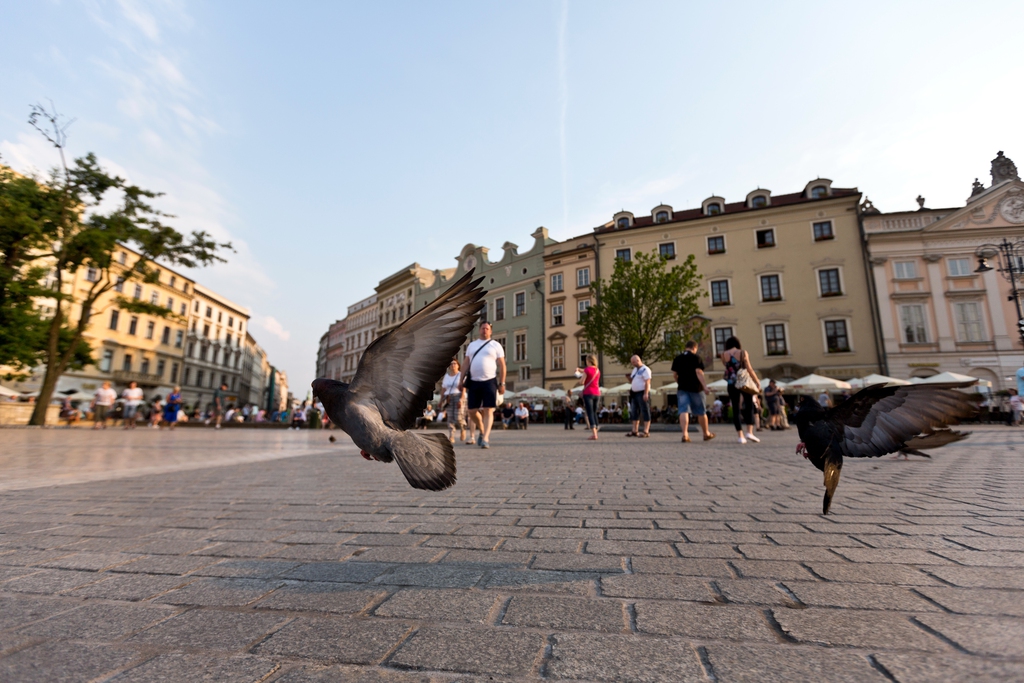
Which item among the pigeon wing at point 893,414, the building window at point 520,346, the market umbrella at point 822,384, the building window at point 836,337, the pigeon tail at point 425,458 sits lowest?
the pigeon tail at point 425,458

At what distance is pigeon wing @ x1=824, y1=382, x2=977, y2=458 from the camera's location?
6.29 feet

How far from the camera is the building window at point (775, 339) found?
31.8 m

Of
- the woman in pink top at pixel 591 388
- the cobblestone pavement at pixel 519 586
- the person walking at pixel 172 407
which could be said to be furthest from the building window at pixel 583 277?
the cobblestone pavement at pixel 519 586

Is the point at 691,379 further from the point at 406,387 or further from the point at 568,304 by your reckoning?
the point at 568,304

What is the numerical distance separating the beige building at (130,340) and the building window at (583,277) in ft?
105

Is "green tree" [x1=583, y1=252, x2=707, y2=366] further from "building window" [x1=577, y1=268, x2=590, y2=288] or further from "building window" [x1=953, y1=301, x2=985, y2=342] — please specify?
"building window" [x1=953, y1=301, x2=985, y2=342]

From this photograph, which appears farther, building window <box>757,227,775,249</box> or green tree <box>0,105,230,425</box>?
building window <box>757,227,775,249</box>

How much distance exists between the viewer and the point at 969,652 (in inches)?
50.0

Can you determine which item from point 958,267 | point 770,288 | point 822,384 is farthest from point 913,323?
point 822,384

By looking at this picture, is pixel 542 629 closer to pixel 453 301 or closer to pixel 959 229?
pixel 453 301

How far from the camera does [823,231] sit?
32.0 m

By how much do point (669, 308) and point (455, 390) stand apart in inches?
733

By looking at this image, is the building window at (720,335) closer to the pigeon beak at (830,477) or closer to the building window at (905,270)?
the building window at (905,270)

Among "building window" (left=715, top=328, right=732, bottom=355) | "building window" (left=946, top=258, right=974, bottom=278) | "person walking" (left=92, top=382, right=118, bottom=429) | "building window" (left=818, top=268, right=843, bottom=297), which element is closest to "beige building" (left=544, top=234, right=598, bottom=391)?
"building window" (left=715, top=328, right=732, bottom=355)
